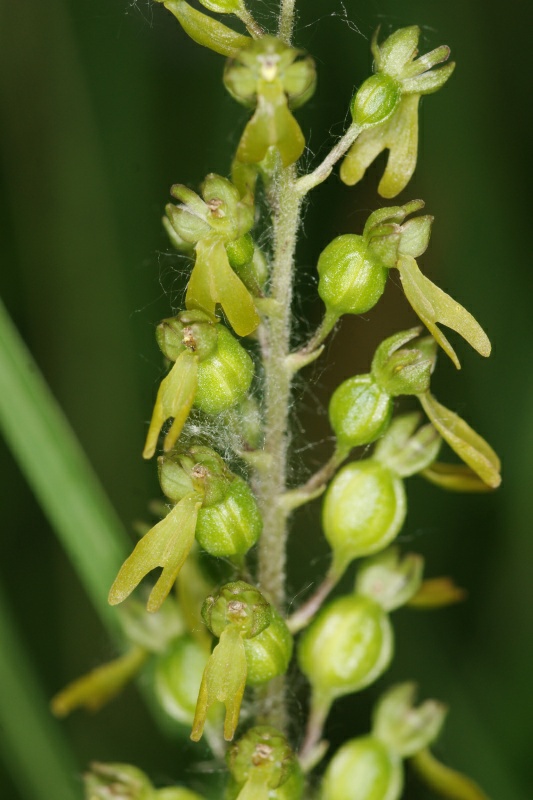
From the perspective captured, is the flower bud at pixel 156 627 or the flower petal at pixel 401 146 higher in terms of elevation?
the flower petal at pixel 401 146

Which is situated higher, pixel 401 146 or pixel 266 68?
pixel 266 68

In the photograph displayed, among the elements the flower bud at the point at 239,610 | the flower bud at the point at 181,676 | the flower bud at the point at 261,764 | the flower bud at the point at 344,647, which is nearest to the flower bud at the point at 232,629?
the flower bud at the point at 239,610

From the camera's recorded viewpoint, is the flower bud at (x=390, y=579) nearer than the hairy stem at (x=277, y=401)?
No

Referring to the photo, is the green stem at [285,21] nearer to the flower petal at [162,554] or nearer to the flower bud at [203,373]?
the flower bud at [203,373]

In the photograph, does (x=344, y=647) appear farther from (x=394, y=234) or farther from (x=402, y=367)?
(x=394, y=234)

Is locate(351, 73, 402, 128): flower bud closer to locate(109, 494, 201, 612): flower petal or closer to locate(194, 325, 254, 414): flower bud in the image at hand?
locate(194, 325, 254, 414): flower bud

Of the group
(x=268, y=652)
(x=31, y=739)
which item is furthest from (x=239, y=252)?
(x=31, y=739)

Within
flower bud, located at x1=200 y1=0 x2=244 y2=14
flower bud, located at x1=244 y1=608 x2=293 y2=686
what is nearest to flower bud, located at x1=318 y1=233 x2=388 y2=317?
flower bud, located at x1=200 y1=0 x2=244 y2=14
